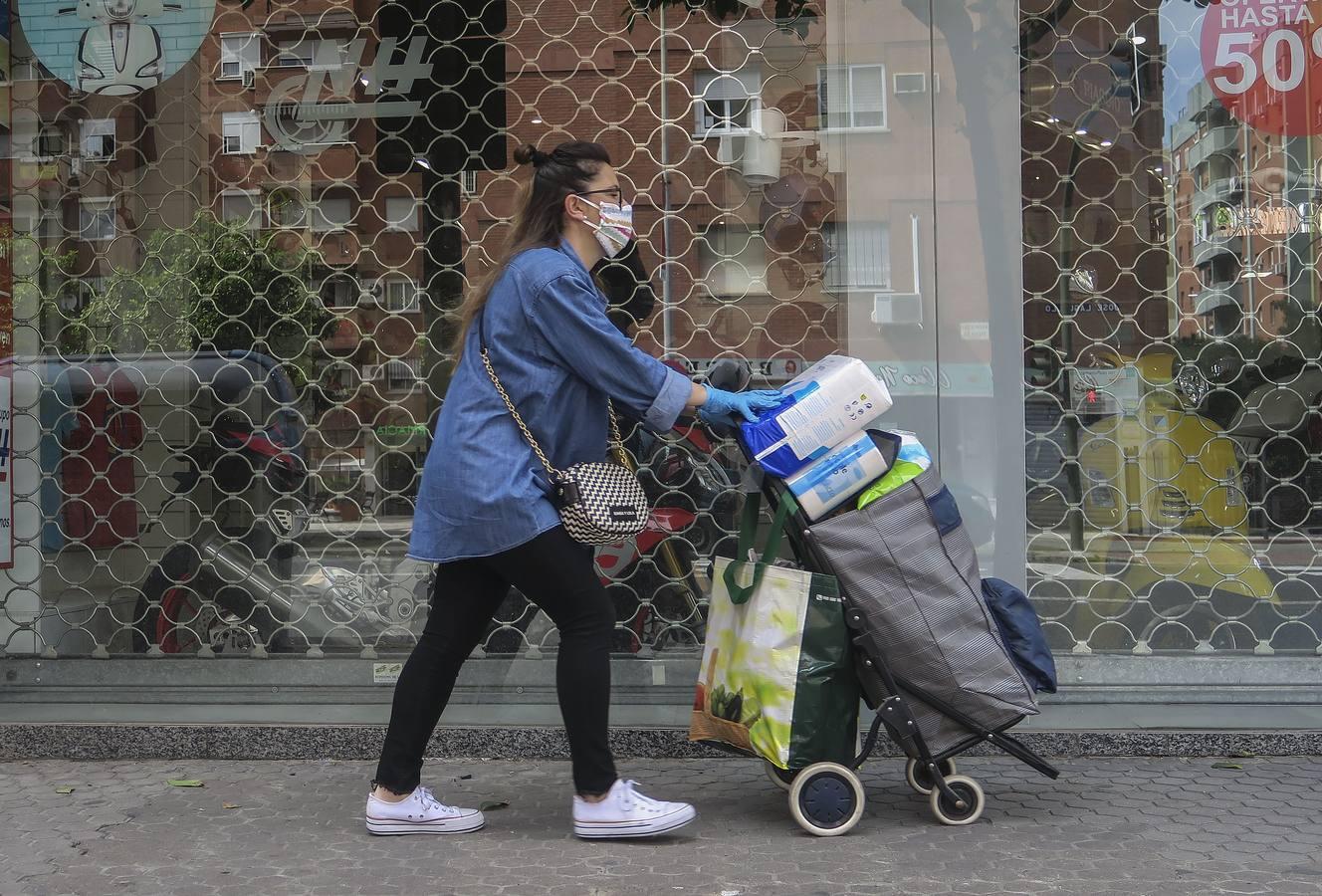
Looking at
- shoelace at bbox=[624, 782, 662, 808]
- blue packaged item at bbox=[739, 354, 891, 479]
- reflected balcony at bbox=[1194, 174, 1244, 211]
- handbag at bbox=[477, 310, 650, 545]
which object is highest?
reflected balcony at bbox=[1194, 174, 1244, 211]

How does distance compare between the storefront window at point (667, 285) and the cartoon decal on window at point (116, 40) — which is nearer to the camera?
the storefront window at point (667, 285)

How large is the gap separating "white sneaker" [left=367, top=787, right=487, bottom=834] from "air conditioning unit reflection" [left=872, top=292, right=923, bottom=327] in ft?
8.08

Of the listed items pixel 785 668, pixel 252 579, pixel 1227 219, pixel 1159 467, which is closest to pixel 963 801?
pixel 785 668

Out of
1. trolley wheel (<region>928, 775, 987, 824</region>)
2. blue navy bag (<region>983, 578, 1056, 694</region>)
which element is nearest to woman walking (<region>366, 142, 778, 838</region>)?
trolley wheel (<region>928, 775, 987, 824</region>)

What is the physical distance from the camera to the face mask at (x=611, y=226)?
4.17 metres

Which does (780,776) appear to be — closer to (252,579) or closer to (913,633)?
(913,633)

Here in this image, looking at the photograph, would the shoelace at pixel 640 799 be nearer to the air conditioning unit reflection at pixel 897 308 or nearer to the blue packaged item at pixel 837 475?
the blue packaged item at pixel 837 475

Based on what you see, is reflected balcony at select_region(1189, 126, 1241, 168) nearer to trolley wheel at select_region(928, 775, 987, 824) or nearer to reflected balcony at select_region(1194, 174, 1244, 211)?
reflected balcony at select_region(1194, 174, 1244, 211)

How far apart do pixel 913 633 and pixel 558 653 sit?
1.03 metres

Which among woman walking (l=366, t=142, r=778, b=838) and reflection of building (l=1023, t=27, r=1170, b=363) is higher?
reflection of building (l=1023, t=27, r=1170, b=363)

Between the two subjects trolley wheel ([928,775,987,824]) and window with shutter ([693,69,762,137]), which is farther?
window with shutter ([693,69,762,137])

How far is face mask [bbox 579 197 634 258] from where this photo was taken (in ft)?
13.7

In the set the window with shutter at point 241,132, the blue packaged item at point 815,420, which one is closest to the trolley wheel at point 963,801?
the blue packaged item at point 815,420

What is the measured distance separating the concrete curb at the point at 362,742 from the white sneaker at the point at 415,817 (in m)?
0.98
